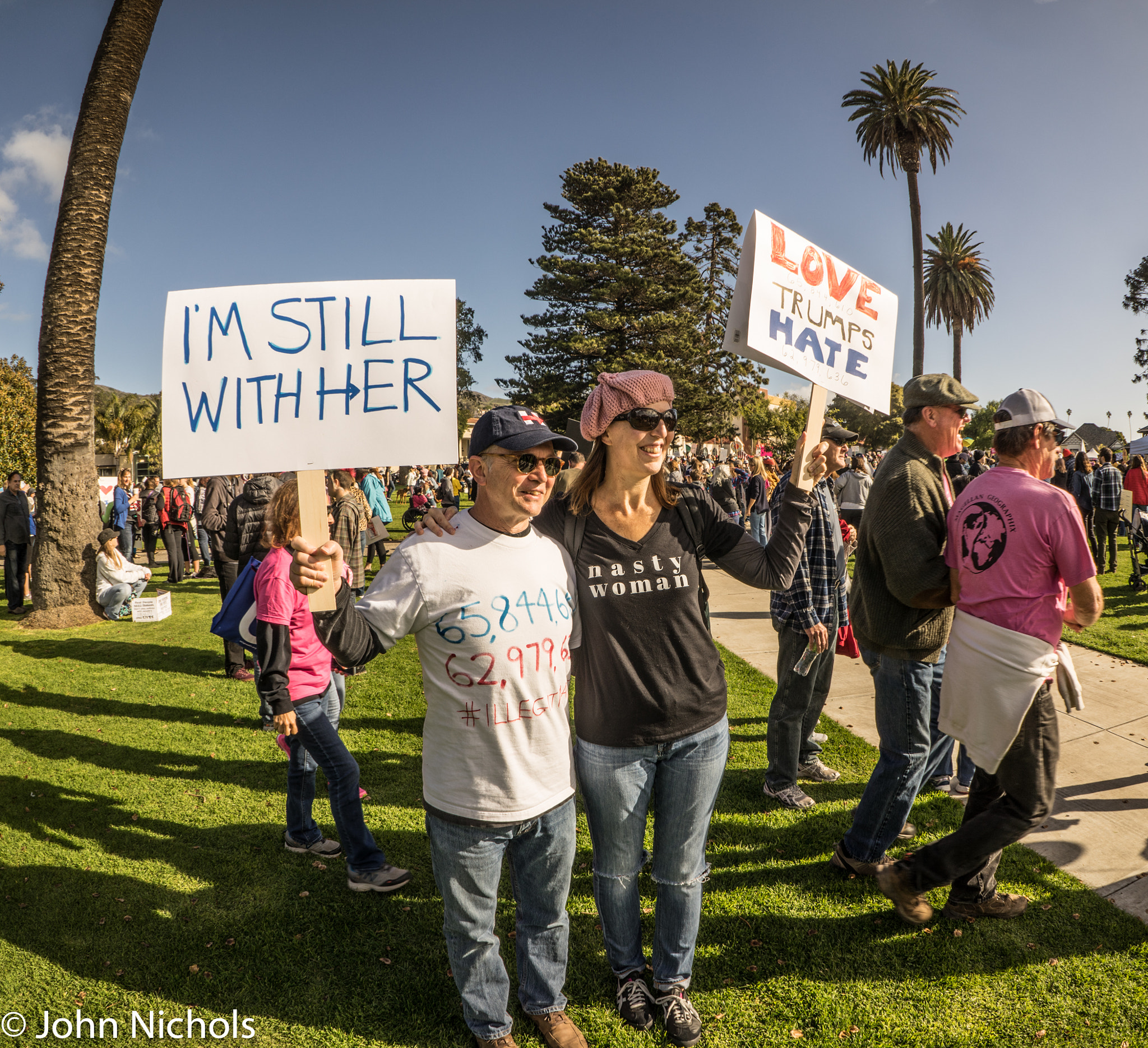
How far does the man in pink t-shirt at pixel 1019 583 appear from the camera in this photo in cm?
254

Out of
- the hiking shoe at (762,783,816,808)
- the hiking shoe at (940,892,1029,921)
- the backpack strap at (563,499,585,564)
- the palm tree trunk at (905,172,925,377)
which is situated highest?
the palm tree trunk at (905,172,925,377)

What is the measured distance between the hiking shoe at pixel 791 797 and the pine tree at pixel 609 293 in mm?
32801

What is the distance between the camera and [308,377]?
226 centimetres

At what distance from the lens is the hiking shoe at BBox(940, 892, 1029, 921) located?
3041 mm

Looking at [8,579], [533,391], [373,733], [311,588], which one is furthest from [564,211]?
[311,588]

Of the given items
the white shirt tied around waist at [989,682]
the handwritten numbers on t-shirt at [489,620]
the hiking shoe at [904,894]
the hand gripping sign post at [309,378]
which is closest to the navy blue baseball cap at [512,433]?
the hand gripping sign post at [309,378]

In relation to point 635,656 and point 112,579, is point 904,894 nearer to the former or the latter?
point 635,656

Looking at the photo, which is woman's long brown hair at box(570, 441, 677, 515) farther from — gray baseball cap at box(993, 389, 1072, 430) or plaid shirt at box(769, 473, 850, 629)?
plaid shirt at box(769, 473, 850, 629)

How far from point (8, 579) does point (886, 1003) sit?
12481 millimetres

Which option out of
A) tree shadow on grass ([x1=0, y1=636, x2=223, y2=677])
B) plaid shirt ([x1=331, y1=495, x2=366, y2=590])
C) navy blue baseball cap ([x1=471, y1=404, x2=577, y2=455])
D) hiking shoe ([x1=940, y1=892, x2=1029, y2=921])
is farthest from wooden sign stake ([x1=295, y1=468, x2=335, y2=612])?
tree shadow on grass ([x1=0, y1=636, x2=223, y2=677])

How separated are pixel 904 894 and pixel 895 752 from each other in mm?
560

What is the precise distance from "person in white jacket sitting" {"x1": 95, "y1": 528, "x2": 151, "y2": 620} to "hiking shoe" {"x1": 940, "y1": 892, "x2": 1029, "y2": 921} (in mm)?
10076

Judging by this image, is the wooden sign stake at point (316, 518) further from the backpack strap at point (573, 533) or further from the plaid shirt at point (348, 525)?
the plaid shirt at point (348, 525)

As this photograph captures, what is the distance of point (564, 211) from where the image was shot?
3841 cm
